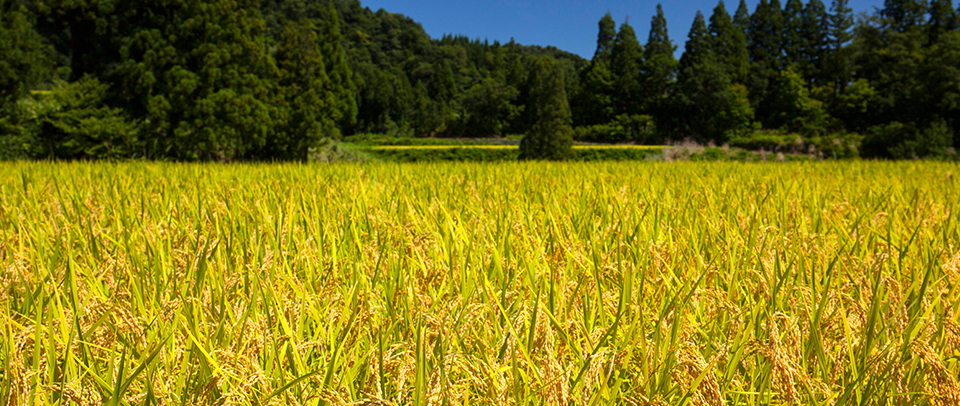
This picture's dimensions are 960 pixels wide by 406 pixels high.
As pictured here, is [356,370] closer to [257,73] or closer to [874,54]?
[257,73]

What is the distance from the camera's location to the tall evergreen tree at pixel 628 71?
1822 inches

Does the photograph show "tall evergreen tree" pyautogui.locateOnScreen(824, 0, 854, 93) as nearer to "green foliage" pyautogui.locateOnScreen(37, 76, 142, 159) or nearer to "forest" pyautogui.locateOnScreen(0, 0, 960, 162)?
"forest" pyautogui.locateOnScreen(0, 0, 960, 162)

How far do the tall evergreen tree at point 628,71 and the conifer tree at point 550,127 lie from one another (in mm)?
25927

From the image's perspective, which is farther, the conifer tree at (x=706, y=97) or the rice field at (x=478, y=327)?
the conifer tree at (x=706, y=97)

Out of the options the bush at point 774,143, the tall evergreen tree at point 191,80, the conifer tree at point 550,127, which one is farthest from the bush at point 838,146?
the tall evergreen tree at point 191,80

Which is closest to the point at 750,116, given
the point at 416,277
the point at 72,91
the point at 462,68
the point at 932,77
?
the point at 932,77

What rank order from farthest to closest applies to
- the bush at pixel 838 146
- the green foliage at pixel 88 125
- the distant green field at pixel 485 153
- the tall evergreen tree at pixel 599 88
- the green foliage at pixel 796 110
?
the tall evergreen tree at pixel 599 88 → the green foliage at pixel 796 110 → the distant green field at pixel 485 153 → the bush at pixel 838 146 → the green foliage at pixel 88 125

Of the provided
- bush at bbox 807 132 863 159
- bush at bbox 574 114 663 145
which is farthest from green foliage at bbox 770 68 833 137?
bush at bbox 574 114 663 145

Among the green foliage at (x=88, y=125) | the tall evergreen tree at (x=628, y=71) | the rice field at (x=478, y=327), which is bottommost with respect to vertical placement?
the rice field at (x=478, y=327)

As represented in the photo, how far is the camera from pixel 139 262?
1401 millimetres

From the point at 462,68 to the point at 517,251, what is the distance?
87.8m

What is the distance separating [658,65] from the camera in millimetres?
45375

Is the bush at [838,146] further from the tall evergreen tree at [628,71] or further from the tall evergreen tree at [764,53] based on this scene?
the tall evergreen tree at [628,71]

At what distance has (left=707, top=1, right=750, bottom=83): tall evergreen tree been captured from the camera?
143ft
